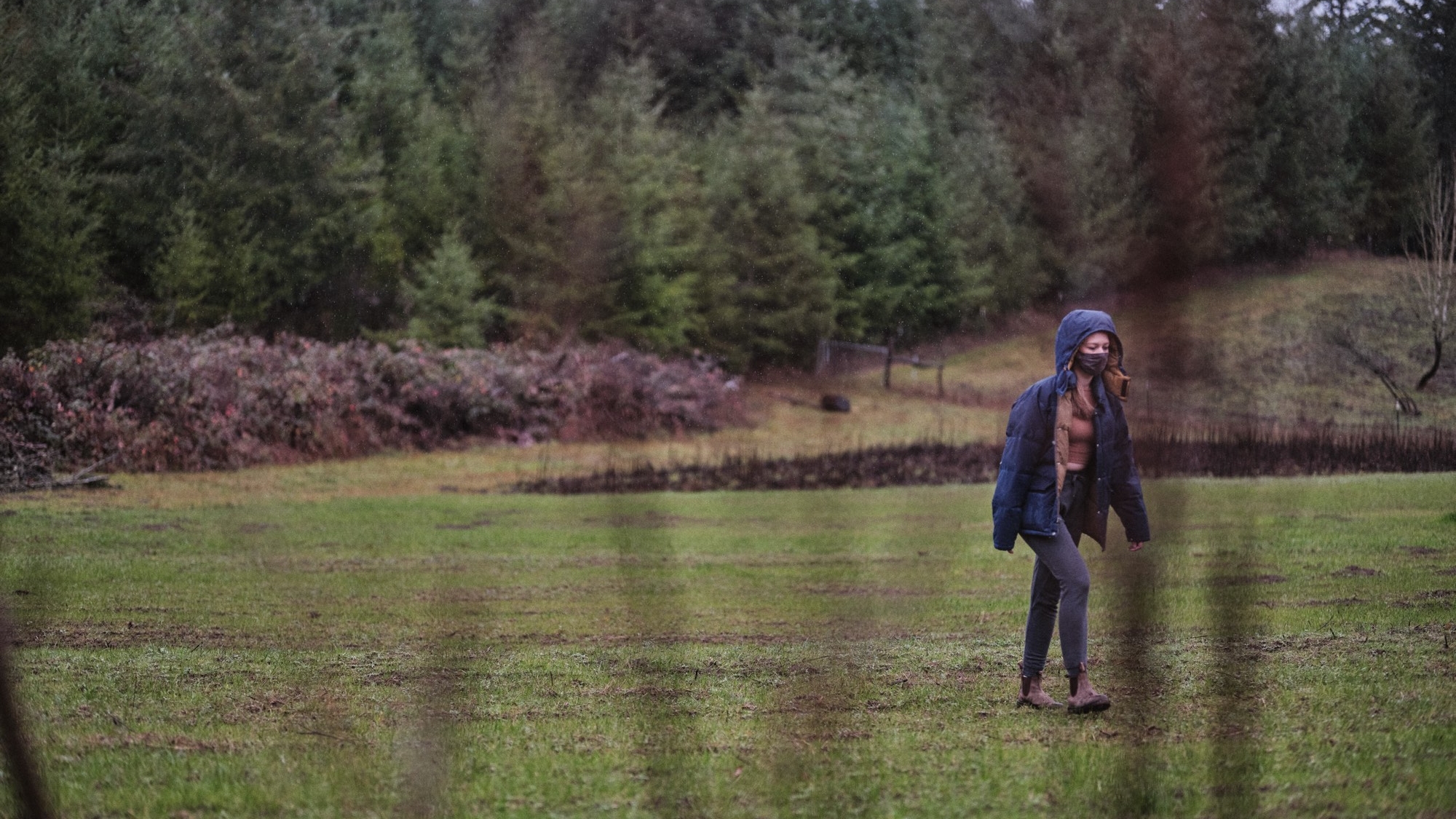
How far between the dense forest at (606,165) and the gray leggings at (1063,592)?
45.6ft

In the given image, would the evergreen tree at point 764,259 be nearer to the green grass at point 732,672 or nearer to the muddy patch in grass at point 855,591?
the green grass at point 732,672

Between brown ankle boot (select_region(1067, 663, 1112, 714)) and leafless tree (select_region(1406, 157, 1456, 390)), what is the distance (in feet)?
33.6

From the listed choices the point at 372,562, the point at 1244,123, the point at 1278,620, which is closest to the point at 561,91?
the point at 1244,123

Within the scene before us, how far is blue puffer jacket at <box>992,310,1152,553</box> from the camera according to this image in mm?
6789

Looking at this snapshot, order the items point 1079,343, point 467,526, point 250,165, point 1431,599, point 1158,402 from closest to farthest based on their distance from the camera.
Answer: point 1079,343, point 1431,599, point 1158,402, point 467,526, point 250,165

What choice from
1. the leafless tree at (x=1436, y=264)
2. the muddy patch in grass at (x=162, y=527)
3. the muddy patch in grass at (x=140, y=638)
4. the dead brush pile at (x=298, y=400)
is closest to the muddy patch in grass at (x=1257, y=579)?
the leafless tree at (x=1436, y=264)

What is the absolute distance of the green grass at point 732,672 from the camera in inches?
231

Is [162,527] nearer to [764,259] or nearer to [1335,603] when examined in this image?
[1335,603]

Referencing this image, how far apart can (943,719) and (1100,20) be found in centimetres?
3285

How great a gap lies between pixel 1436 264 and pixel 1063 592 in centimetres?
1078

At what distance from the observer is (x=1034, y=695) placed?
7.25 m

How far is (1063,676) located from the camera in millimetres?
8453

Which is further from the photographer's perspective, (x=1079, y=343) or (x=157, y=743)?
(x=1079, y=343)

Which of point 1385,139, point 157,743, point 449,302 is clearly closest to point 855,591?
point 1385,139
